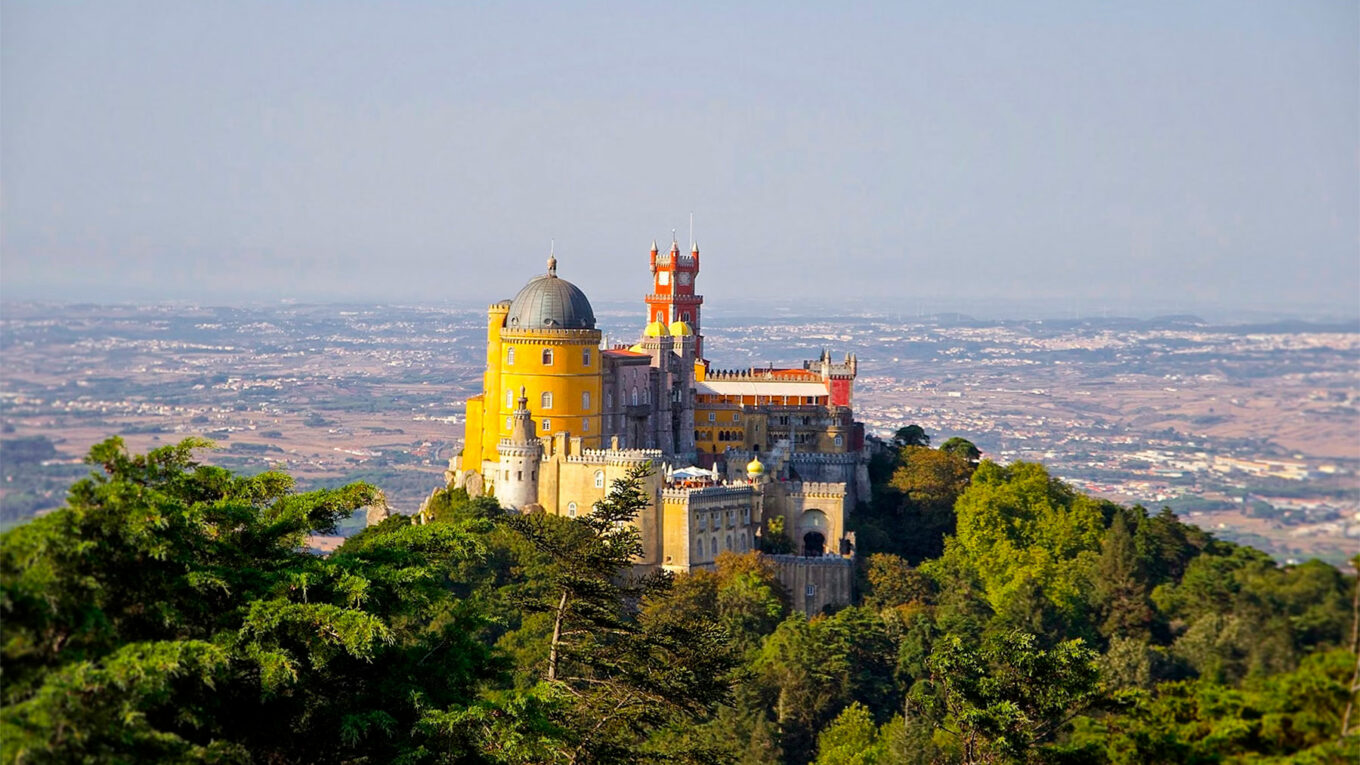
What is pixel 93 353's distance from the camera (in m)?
42.0

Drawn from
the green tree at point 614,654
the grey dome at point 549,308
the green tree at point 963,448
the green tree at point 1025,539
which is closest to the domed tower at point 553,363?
the grey dome at point 549,308

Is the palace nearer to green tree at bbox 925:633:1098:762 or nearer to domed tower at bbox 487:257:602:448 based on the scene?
domed tower at bbox 487:257:602:448

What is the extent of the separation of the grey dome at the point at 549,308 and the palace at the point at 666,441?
6 cm

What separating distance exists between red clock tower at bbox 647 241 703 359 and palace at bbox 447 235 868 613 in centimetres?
1214

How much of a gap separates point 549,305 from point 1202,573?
29300 mm

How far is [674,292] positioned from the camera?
10094 cm

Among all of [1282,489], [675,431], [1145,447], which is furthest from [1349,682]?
[675,431]

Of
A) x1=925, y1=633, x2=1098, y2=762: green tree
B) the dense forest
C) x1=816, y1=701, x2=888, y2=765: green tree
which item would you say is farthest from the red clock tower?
x1=925, y1=633, x2=1098, y2=762: green tree

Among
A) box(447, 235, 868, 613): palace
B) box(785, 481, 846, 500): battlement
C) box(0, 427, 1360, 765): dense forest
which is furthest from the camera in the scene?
box(785, 481, 846, 500): battlement

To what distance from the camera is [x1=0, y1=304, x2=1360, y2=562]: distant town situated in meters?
32.0

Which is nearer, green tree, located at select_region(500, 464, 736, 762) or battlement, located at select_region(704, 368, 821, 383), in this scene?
green tree, located at select_region(500, 464, 736, 762)

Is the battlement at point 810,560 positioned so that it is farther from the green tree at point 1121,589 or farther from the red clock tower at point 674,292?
the red clock tower at point 674,292

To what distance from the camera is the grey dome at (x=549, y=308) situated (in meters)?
76.9

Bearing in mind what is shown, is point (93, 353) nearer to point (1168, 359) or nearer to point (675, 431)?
point (1168, 359)
